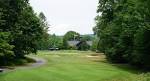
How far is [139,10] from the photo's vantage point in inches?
1948

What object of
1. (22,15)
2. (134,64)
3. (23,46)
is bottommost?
(134,64)

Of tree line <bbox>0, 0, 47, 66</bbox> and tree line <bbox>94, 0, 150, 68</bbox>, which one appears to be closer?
tree line <bbox>94, 0, 150, 68</bbox>

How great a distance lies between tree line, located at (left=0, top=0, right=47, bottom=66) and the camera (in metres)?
50.6

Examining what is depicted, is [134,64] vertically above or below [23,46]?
below

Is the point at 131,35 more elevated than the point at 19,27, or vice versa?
the point at 19,27

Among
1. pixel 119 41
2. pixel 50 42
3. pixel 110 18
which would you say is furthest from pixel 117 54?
pixel 50 42

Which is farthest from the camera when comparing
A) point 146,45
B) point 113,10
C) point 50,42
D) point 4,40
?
point 50,42

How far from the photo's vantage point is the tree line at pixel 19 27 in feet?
166

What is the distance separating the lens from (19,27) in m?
52.8

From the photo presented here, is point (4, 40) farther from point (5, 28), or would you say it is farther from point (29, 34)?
point (29, 34)

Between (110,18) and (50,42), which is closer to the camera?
(110,18)

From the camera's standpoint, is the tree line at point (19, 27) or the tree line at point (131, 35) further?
the tree line at point (19, 27)

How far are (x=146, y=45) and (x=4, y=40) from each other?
53.8 feet

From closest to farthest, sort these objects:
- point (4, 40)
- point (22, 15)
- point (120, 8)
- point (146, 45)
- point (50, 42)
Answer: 1. point (4, 40)
2. point (146, 45)
3. point (22, 15)
4. point (120, 8)
5. point (50, 42)
